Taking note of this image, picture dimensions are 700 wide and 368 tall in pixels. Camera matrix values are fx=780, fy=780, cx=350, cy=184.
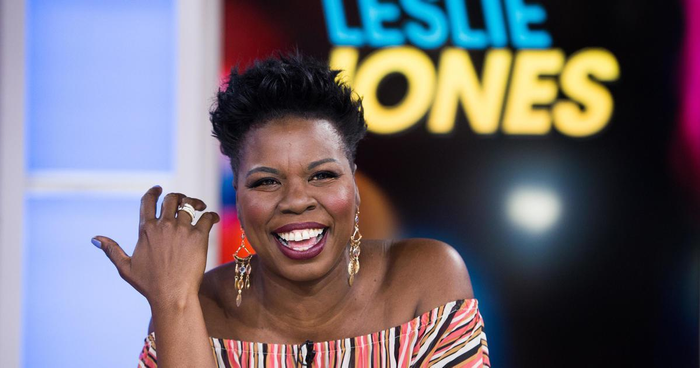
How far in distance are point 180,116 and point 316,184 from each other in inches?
90.1

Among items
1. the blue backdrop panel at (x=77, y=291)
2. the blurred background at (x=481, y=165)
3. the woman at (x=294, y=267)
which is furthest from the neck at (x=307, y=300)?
the blue backdrop panel at (x=77, y=291)

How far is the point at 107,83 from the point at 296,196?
263 centimetres

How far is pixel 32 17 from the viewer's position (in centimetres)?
410

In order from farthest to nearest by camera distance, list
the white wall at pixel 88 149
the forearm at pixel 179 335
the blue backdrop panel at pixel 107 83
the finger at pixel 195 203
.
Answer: the blue backdrop panel at pixel 107 83, the white wall at pixel 88 149, the finger at pixel 195 203, the forearm at pixel 179 335

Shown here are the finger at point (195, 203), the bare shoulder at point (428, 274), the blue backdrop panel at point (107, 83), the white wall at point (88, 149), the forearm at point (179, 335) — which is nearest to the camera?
the forearm at point (179, 335)

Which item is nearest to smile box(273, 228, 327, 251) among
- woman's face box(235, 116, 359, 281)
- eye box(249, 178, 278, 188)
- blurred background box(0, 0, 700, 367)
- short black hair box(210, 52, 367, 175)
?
woman's face box(235, 116, 359, 281)

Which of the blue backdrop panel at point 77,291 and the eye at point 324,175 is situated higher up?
the eye at point 324,175

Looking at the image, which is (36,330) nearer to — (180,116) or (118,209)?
(118,209)

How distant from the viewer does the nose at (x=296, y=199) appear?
1.83 meters

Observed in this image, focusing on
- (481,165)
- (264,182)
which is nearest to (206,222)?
(264,182)

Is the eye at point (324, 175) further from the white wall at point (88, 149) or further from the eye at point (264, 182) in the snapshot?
the white wall at point (88, 149)

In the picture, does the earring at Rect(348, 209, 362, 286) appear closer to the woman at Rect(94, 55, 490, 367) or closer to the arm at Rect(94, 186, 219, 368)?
the woman at Rect(94, 55, 490, 367)

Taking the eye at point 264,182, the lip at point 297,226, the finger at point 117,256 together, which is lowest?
the finger at point 117,256

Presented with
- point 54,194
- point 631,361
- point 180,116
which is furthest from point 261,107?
point 631,361
